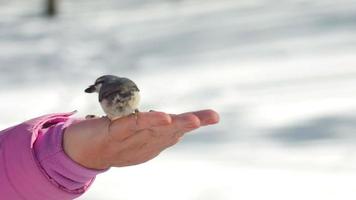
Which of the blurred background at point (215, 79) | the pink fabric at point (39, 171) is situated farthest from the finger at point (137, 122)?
the blurred background at point (215, 79)

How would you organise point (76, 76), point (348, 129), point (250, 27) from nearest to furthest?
point (348, 129) → point (76, 76) → point (250, 27)

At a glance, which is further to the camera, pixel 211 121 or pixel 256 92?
pixel 256 92

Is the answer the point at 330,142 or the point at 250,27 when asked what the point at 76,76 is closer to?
the point at 250,27

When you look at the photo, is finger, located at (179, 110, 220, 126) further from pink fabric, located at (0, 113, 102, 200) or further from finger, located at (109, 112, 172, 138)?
pink fabric, located at (0, 113, 102, 200)

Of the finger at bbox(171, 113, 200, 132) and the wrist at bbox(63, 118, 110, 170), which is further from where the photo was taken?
the wrist at bbox(63, 118, 110, 170)

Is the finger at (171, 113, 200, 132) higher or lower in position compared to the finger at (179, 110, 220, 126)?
lower

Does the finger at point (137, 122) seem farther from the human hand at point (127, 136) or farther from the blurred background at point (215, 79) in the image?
the blurred background at point (215, 79)

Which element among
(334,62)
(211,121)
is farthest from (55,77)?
(211,121)

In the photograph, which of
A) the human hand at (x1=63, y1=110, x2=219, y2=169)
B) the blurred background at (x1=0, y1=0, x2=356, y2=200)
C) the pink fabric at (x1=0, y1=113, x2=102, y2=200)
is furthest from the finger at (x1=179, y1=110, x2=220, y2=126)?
the blurred background at (x1=0, y1=0, x2=356, y2=200)
